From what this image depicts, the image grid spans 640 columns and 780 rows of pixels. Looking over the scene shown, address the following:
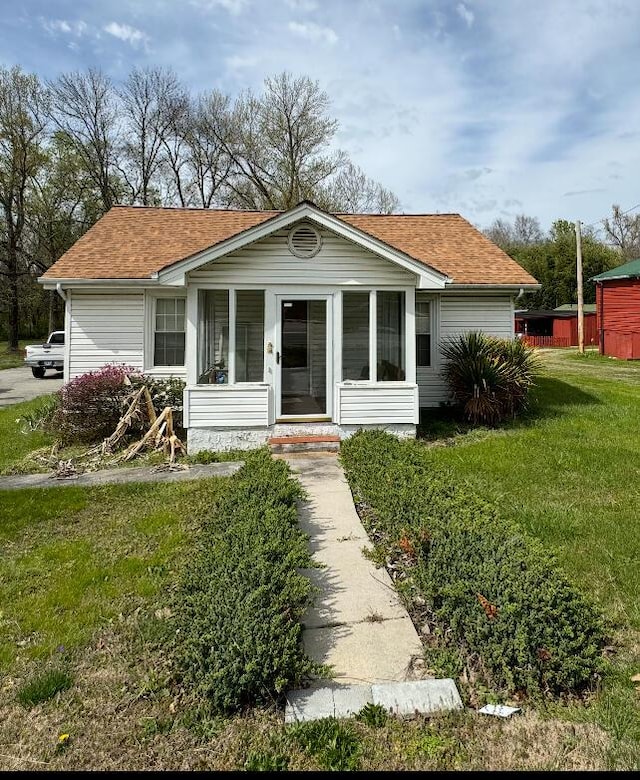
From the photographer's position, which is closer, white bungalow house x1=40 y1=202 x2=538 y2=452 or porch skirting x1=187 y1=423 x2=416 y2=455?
white bungalow house x1=40 y1=202 x2=538 y2=452

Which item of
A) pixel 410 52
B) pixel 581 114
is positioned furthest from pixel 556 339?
pixel 410 52

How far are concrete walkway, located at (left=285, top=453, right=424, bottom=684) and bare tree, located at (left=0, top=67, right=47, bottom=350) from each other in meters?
33.7

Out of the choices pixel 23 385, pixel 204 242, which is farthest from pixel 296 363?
pixel 23 385

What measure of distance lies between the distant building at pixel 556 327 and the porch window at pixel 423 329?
79.4 ft

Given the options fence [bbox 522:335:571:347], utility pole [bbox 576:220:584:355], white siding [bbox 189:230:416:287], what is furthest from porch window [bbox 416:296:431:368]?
fence [bbox 522:335:571:347]

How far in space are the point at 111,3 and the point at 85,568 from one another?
8413 mm

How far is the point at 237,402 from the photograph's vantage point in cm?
813

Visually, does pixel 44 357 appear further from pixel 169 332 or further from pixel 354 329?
pixel 354 329

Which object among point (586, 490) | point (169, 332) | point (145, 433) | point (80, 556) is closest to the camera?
point (80, 556)

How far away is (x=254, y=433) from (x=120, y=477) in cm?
222

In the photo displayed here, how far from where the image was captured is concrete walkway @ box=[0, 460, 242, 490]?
21.6ft

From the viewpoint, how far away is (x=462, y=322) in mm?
10883

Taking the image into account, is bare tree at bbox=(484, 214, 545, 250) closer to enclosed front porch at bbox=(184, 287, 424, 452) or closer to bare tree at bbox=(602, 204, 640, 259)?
bare tree at bbox=(602, 204, 640, 259)

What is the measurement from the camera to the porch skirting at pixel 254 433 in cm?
816
